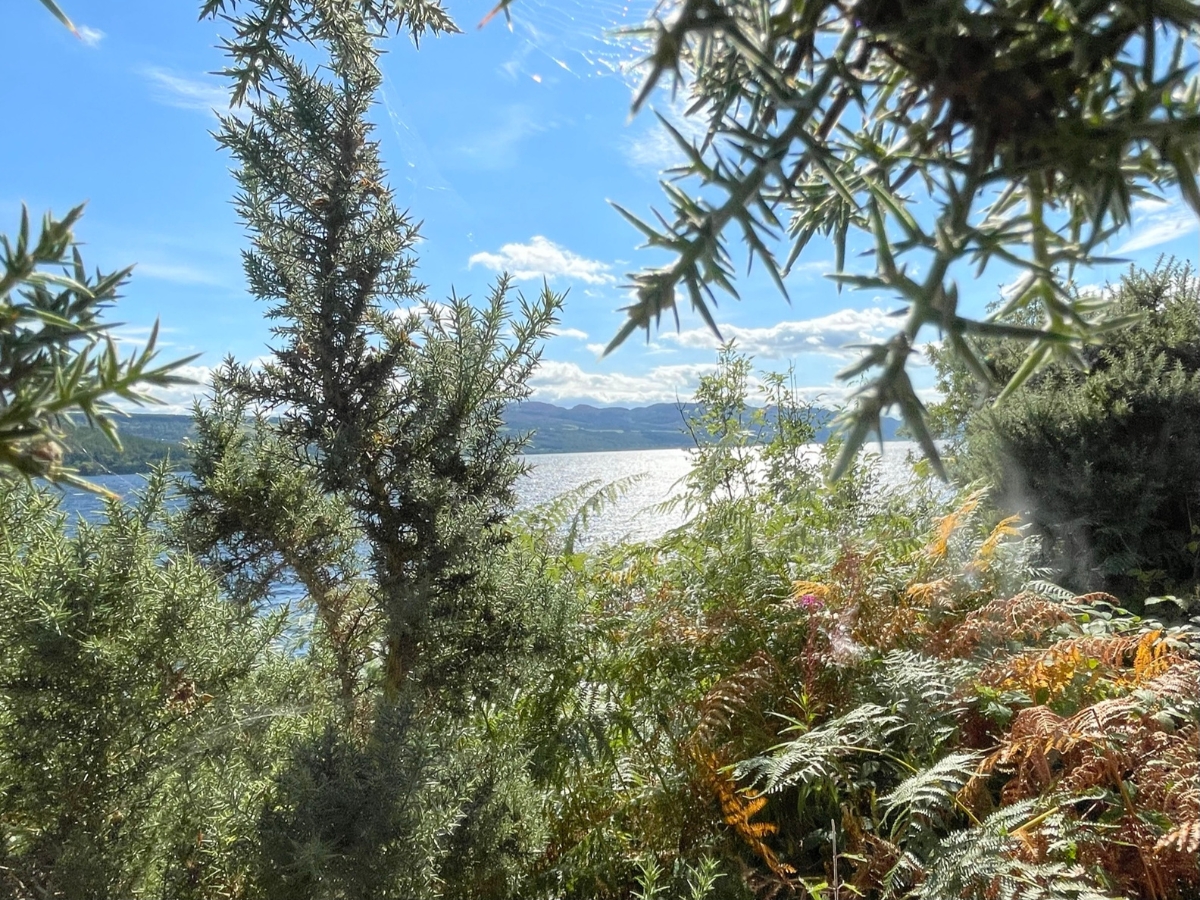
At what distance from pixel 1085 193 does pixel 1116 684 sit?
1.26 meters

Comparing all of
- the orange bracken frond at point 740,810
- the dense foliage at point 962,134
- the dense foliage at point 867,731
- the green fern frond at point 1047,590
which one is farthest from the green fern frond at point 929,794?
the dense foliage at point 962,134

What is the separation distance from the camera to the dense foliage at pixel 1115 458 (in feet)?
11.5

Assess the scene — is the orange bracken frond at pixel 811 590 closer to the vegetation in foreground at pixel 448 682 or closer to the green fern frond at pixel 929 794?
the vegetation in foreground at pixel 448 682

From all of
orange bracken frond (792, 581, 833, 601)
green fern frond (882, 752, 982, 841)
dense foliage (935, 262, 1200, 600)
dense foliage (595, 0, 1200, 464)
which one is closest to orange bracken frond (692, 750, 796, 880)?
green fern frond (882, 752, 982, 841)

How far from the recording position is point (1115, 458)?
3.69m

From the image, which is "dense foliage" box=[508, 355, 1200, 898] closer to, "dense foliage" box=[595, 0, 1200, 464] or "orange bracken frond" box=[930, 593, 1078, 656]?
"orange bracken frond" box=[930, 593, 1078, 656]

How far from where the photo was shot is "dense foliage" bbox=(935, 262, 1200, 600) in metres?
3.50

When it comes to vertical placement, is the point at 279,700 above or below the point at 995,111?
below

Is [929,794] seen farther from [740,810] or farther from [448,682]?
[448,682]

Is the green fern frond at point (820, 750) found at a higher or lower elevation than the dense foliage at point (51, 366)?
lower

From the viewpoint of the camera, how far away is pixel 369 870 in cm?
106

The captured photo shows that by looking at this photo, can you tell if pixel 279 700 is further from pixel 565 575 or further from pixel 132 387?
pixel 132 387

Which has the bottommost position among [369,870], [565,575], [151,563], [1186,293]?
[369,870]

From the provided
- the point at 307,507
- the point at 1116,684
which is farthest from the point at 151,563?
the point at 1116,684
